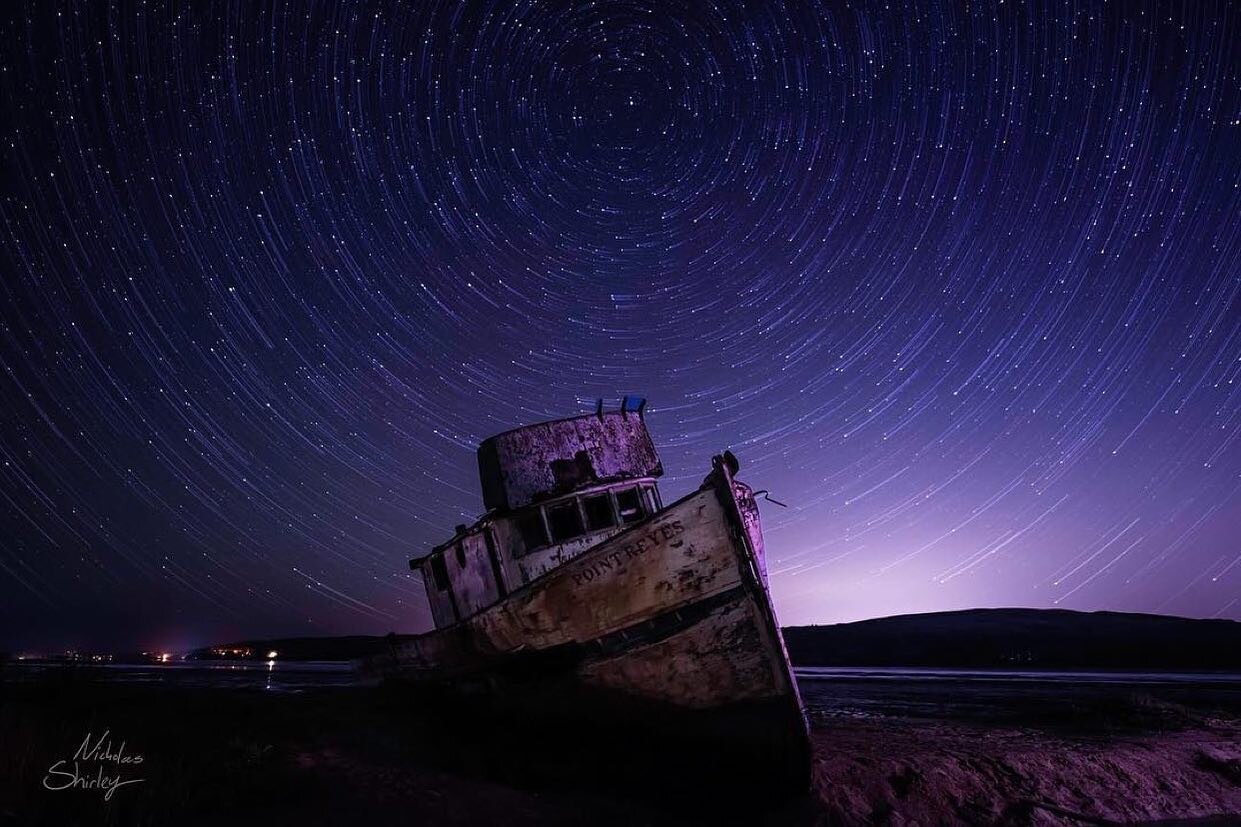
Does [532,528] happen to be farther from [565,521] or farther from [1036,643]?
[1036,643]

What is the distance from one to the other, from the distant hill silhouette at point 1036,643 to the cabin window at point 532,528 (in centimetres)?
2861

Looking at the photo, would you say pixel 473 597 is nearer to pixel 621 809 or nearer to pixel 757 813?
pixel 621 809

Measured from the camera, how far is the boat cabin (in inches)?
420

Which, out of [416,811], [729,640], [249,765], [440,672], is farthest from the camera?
[440,672]

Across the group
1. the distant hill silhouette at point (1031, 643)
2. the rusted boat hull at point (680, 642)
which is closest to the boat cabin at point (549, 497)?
the rusted boat hull at point (680, 642)

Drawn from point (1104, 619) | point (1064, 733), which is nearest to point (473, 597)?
point (1064, 733)

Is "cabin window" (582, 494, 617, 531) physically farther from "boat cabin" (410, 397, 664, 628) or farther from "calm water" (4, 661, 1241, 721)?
"calm water" (4, 661, 1241, 721)

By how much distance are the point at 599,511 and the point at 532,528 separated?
1.18 metres

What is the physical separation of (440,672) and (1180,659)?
33.6 meters

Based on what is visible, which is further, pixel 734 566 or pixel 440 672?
pixel 440 672

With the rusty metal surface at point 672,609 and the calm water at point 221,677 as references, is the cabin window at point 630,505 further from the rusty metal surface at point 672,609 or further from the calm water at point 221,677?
the calm water at point 221,677

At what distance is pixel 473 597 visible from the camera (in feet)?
37.7
